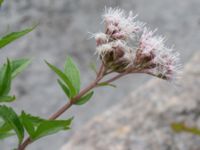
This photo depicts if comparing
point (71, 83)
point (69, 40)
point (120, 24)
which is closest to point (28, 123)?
point (71, 83)

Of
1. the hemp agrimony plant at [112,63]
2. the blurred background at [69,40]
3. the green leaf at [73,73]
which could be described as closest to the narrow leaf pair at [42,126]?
the hemp agrimony plant at [112,63]

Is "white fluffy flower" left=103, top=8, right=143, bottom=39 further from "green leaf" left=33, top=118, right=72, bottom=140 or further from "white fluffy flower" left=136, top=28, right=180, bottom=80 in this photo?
"green leaf" left=33, top=118, right=72, bottom=140

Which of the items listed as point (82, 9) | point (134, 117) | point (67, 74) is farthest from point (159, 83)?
point (67, 74)

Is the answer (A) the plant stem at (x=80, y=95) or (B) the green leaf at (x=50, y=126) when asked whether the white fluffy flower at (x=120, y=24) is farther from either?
(B) the green leaf at (x=50, y=126)

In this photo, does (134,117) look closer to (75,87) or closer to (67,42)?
(67,42)

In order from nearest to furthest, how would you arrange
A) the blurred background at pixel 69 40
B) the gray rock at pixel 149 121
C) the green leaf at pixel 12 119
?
the green leaf at pixel 12 119 < the gray rock at pixel 149 121 < the blurred background at pixel 69 40

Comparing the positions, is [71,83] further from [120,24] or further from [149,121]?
[149,121]
